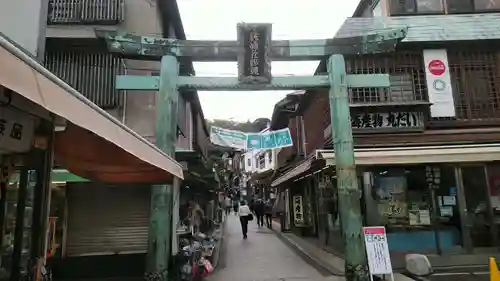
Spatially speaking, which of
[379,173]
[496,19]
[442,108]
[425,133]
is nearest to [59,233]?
[379,173]

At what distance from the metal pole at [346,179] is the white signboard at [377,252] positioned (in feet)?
3.87

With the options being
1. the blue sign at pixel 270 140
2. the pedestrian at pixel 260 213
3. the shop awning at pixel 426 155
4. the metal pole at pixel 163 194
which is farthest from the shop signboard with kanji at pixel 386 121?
the pedestrian at pixel 260 213

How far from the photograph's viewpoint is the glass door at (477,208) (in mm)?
12453

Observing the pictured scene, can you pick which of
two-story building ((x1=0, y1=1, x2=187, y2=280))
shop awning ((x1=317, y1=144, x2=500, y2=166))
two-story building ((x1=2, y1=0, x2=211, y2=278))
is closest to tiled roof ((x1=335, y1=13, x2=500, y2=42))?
shop awning ((x1=317, y1=144, x2=500, y2=166))

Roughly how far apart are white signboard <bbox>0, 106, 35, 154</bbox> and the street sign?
961 centimetres

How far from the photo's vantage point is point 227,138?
14297mm

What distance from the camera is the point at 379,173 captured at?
1286 centimetres

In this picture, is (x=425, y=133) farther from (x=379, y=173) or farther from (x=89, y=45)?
(x=89, y=45)

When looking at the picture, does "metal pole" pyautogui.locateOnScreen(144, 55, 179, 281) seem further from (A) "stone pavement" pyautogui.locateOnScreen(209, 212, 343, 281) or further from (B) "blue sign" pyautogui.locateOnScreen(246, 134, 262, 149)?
(B) "blue sign" pyautogui.locateOnScreen(246, 134, 262, 149)

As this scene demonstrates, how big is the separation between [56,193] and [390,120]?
10.9m

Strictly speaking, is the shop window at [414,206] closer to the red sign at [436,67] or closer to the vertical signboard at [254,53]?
the red sign at [436,67]

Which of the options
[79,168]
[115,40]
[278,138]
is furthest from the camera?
[278,138]

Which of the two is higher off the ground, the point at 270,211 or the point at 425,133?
the point at 425,133

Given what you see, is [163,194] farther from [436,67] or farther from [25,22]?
[436,67]
